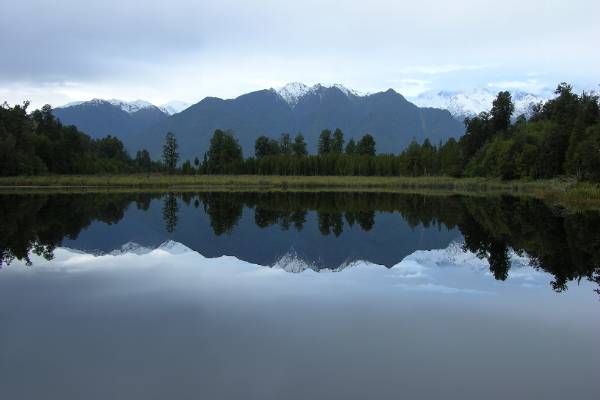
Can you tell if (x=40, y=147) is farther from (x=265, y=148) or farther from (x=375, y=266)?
(x=375, y=266)

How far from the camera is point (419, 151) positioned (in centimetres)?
12112

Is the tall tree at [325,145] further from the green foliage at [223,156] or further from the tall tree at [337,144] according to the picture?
the green foliage at [223,156]

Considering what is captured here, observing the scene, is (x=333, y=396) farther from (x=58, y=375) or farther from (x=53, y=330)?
(x=53, y=330)

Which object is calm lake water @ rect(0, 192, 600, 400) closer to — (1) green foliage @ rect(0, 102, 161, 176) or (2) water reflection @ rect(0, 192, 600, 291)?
(2) water reflection @ rect(0, 192, 600, 291)

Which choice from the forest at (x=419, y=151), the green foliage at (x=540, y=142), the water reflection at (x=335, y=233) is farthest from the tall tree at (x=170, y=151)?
the water reflection at (x=335, y=233)

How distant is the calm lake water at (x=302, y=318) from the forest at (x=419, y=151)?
38.9 metres

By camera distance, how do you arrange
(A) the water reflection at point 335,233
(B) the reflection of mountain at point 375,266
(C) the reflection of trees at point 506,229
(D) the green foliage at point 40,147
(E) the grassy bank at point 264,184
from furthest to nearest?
(D) the green foliage at point 40,147, (E) the grassy bank at point 264,184, (A) the water reflection at point 335,233, (C) the reflection of trees at point 506,229, (B) the reflection of mountain at point 375,266

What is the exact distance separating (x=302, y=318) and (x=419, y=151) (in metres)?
114

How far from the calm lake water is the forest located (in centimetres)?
3894

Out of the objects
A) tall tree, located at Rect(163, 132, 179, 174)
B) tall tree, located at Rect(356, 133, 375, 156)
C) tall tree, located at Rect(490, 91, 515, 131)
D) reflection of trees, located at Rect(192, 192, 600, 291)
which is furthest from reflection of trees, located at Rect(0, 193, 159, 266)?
tall tree, located at Rect(356, 133, 375, 156)

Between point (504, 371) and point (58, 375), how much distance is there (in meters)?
6.89

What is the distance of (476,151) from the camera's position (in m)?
104

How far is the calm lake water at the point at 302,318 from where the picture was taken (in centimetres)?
766

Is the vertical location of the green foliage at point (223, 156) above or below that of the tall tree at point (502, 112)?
below
